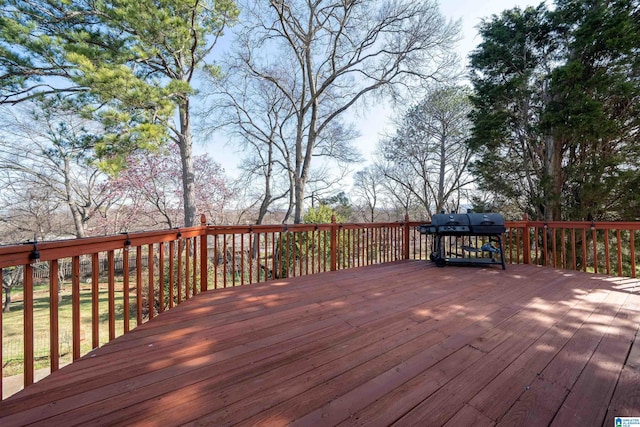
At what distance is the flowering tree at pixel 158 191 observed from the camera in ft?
31.7

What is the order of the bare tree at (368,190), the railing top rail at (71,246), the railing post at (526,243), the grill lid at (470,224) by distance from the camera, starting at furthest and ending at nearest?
1. the bare tree at (368,190)
2. the railing post at (526,243)
3. the grill lid at (470,224)
4. the railing top rail at (71,246)

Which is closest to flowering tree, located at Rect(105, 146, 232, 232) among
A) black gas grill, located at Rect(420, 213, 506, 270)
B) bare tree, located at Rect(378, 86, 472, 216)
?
bare tree, located at Rect(378, 86, 472, 216)

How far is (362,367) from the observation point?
156cm

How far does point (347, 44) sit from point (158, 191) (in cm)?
871

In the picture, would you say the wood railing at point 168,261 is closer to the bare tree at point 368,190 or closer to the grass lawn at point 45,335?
the grass lawn at point 45,335

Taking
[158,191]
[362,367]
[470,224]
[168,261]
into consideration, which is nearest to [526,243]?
[470,224]

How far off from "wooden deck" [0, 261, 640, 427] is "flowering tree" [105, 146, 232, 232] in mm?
9038

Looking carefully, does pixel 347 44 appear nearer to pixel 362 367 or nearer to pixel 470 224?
pixel 470 224

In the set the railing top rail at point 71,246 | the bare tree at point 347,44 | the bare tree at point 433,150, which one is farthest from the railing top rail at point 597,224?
the bare tree at point 433,150

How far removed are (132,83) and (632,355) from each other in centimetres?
710

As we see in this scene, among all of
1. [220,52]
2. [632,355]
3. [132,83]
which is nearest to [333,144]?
[220,52]

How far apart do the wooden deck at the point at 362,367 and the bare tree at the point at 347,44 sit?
695 cm

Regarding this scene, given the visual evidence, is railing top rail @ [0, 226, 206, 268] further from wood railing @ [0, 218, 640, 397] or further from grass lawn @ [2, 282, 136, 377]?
grass lawn @ [2, 282, 136, 377]

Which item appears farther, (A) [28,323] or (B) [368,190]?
(B) [368,190]
